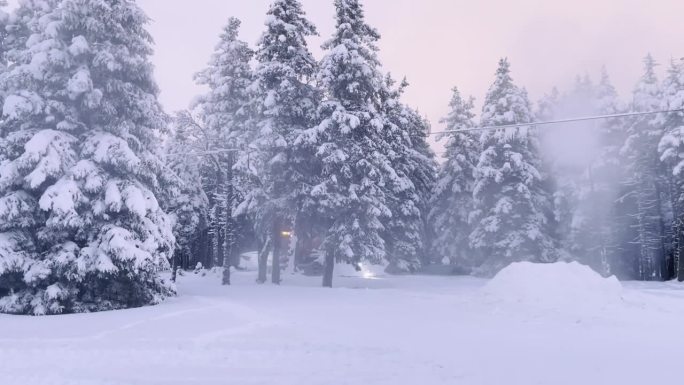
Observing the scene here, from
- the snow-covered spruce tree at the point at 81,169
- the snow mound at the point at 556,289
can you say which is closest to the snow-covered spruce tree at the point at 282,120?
the snow-covered spruce tree at the point at 81,169

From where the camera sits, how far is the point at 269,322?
44.1ft

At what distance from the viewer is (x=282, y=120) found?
1053 inches

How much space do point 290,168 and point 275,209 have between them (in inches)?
85.1

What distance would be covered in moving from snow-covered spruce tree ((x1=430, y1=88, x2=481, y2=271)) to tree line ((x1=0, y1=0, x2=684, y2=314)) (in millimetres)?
137

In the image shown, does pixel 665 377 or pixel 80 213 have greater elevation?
pixel 80 213

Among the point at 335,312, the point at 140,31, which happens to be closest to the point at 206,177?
the point at 140,31

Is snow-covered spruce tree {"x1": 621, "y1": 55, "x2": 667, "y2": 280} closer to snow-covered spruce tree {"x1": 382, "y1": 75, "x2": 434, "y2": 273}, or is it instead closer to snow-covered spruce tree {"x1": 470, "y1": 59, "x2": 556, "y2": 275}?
snow-covered spruce tree {"x1": 470, "y1": 59, "x2": 556, "y2": 275}

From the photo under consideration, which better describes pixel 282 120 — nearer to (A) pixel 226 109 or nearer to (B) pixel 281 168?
(B) pixel 281 168

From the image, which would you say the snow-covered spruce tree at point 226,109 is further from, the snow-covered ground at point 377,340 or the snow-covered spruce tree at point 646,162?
the snow-covered spruce tree at point 646,162

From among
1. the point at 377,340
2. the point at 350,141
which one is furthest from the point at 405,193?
the point at 377,340

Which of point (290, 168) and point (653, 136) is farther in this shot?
point (653, 136)

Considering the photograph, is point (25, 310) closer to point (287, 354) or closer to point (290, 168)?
point (287, 354)

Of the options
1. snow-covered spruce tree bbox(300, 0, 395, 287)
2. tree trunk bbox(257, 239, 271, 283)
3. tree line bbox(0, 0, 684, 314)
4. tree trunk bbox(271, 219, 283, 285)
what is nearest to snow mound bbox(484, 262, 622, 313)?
tree line bbox(0, 0, 684, 314)

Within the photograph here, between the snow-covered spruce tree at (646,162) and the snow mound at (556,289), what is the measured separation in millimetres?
20580
